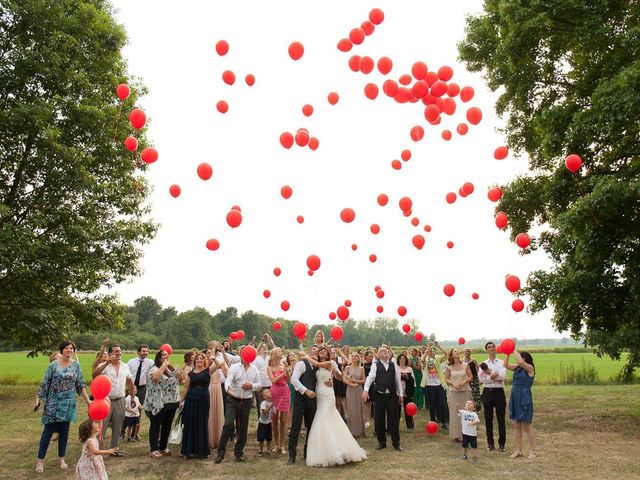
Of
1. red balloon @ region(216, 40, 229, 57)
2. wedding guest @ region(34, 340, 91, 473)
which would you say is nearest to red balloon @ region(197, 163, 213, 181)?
red balloon @ region(216, 40, 229, 57)

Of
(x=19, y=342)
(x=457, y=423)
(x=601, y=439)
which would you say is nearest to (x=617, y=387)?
(x=601, y=439)

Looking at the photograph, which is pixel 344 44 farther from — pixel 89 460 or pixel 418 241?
pixel 89 460

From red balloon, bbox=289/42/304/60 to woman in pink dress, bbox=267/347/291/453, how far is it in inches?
198

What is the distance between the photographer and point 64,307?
1530 centimetres

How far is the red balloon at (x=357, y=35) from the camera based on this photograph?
327 inches

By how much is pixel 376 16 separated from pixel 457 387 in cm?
677

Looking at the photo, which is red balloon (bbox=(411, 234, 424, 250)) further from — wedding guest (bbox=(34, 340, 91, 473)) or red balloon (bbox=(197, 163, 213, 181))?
wedding guest (bbox=(34, 340, 91, 473))

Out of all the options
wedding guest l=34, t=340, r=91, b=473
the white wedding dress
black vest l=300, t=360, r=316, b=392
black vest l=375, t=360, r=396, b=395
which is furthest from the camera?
black vest l=375, t=360, r=396, b=395

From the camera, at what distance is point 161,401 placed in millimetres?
8000

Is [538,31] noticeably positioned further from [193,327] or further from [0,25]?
[193,327]

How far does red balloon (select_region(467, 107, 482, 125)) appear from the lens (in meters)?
9.10

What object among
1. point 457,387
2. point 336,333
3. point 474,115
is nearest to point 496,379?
point 457,387

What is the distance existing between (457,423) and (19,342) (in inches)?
522

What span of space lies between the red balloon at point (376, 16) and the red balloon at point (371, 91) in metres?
1.10
